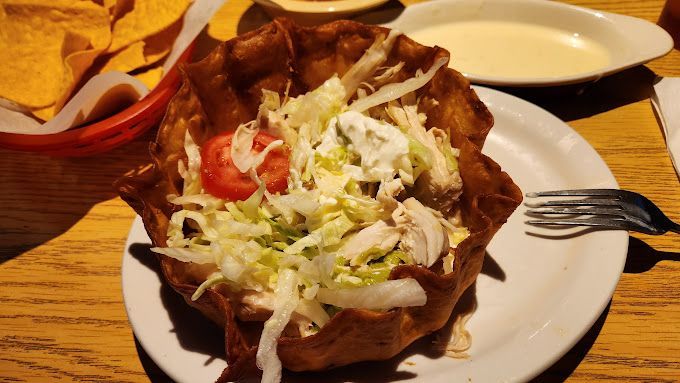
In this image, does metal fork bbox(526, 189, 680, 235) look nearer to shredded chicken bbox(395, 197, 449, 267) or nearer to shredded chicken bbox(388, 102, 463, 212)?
shredded chicken bbox(388, 102, 463, 212)

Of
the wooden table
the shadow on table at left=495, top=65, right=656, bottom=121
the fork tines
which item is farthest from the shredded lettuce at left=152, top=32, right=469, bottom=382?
the shadow on table at left=495, top=65, right=656, bottom=121

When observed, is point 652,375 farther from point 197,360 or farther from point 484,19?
point 484,19

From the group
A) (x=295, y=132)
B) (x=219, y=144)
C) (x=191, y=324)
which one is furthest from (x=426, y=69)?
(x=191, y=324)

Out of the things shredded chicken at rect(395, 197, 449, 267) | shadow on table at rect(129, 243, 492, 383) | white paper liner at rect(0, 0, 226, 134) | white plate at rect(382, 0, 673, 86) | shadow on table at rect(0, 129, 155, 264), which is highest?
white plate at rect(382, 0, 673, 86)

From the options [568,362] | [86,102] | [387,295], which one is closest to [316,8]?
[86,102]

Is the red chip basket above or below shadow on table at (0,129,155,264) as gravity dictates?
above
